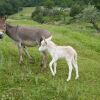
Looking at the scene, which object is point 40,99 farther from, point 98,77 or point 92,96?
point 98,77

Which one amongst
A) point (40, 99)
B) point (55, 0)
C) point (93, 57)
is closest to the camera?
point (40, 99)

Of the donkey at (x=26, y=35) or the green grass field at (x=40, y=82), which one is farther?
the donkey at (x=26, y=35)

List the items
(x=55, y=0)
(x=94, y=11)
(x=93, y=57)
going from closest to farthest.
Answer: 1. (x=93, y=57)
2. (x=94, y=11)
3. (x=55, y=0)

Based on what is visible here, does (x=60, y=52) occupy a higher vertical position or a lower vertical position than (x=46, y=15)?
higher

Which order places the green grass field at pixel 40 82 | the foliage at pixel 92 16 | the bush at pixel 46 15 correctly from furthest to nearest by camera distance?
the bush at pixel 46 15, the foliage at pixel 92 16, the green grass field at pixel 40 82

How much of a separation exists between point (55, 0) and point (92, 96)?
110 m

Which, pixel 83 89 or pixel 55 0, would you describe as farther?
pixel 55 0

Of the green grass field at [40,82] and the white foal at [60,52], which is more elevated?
the white foal at [60,52]

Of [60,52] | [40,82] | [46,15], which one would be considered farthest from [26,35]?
Result: [46,15]

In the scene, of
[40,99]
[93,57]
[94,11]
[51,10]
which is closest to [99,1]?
[94,11]

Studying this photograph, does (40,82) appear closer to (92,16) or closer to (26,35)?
(26,35)

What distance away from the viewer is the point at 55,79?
13125 mm

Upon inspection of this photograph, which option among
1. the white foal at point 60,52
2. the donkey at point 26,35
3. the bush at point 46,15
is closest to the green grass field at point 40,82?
the white foal at point 60,52

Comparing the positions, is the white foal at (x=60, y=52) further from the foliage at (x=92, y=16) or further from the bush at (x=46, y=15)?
the bush at (x=46, y=15)
